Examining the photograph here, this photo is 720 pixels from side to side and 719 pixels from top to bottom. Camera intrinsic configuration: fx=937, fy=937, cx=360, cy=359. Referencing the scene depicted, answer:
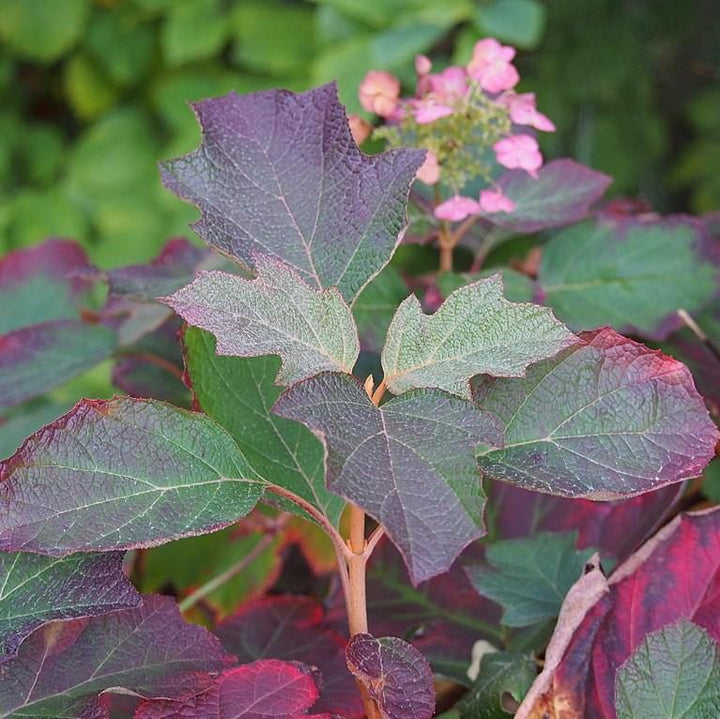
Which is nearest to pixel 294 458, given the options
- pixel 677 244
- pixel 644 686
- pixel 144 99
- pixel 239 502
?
pixel 239 502

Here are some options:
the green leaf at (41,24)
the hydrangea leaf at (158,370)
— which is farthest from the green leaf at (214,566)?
the green leaf at (41,24)

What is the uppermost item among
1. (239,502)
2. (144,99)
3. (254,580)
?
(239,502)

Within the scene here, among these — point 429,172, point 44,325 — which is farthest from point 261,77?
point 429,172

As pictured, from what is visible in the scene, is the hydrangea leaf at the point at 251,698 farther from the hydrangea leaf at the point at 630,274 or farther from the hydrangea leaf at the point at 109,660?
the hydrangea leaf at the point at 630,274

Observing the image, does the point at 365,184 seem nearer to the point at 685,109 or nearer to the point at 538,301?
the point at 538,301

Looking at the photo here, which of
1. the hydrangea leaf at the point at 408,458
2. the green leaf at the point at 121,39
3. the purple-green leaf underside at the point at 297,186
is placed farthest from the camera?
the green leaf at the point at 121,39

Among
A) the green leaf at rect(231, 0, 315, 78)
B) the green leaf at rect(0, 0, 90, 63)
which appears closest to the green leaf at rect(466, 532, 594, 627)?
the green leaf at rect(231, 0, 315, 78)
